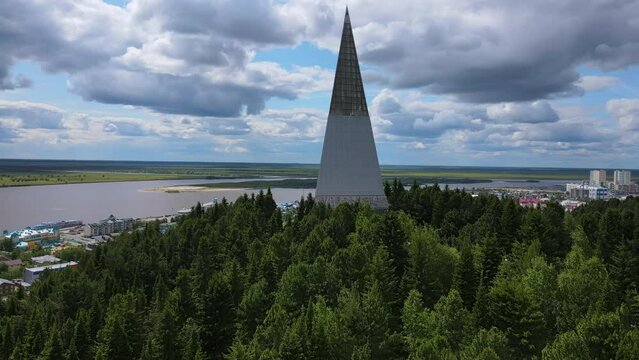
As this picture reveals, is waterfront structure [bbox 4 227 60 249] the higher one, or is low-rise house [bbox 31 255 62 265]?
waterfront structure [bbox 4 227 60 249]

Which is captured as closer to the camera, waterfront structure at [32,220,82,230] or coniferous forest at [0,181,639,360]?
coniferous forest at [0,181,639,360]

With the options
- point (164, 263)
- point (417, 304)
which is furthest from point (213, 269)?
point (417, 304)

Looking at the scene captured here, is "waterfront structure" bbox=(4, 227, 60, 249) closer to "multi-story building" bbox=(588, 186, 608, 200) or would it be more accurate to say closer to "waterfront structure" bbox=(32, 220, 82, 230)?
"waterfront structure" bbox=(32, 220, 82, 230)

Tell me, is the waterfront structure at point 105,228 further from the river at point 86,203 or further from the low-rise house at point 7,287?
the low-rise house at point 7,287

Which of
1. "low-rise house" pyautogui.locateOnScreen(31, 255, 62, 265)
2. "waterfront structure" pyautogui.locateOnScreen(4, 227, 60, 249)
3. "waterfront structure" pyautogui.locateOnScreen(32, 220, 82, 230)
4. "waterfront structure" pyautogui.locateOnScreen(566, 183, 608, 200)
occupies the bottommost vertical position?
"low-rise house" pyautogui.locateOnScreen(31, 255, 62, 265)

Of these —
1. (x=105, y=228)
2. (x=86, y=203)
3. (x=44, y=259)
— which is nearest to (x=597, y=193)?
(x=105, y=228)

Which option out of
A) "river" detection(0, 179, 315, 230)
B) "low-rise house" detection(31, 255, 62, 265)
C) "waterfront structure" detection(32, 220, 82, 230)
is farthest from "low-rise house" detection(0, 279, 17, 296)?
"river" detection(0, 179, 315, 230)

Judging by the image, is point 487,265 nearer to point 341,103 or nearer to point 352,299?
point 352,299

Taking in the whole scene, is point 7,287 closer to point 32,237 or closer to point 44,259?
point 44,259
